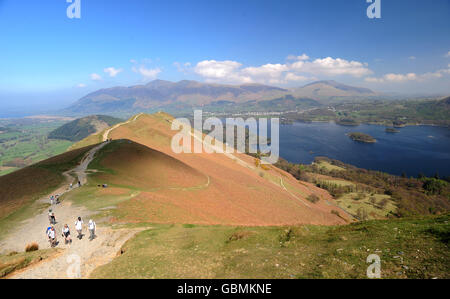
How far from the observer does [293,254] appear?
40.0 ft

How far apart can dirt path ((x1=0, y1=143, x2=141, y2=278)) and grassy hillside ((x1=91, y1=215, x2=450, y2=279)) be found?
1.39 metres

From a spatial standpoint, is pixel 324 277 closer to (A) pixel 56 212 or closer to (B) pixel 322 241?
(B) pixel 322 241

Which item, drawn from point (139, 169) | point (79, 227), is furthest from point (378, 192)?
point (79, 227)

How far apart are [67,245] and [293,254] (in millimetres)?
16872

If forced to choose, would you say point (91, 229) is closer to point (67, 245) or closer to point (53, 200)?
point (67, 245)

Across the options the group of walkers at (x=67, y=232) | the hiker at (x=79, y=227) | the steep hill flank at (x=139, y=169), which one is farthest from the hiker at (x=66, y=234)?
the steep hill flank at (x=139, y=169)

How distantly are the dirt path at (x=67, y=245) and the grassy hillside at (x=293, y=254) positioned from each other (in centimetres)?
139

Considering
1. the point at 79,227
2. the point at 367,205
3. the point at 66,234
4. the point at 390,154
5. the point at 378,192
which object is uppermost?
the point at 79,227

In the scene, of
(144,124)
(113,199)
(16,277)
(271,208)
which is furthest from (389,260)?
(144,124)

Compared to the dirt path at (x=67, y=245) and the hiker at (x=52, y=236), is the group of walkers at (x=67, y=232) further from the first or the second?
the dirt path at (x=67, y=245)

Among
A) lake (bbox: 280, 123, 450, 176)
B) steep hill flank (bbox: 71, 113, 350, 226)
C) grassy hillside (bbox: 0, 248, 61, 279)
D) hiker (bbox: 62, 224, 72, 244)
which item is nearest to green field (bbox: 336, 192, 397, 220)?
steep hill flank (bbox: 71, 113, 350, 226)

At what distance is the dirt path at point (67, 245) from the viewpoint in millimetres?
12484

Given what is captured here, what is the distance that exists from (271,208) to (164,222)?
28798mm

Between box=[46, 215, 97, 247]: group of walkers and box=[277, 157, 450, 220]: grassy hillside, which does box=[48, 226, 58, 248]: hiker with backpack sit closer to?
box=[46, 215, 97, 247]: group of walkers
